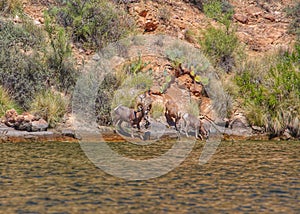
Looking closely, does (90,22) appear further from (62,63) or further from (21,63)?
(21,63)

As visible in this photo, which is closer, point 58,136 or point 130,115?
point 58,136

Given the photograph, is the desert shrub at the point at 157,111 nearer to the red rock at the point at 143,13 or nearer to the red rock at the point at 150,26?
the red rock at the point at 150,26

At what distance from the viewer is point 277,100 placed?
634 inches

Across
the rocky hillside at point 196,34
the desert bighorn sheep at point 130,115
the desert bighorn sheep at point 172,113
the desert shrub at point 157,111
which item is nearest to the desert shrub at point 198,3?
the rocky hillside at point 196,34

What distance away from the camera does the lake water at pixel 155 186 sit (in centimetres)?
691

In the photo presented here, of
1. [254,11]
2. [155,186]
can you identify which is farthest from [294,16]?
[155,186]

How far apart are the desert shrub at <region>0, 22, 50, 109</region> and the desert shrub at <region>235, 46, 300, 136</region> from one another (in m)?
7.24

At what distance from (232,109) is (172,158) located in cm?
733

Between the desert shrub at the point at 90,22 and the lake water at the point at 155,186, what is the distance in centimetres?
1075

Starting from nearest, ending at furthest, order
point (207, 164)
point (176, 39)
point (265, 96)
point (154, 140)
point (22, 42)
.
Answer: point (207, 164), point (154, 140), point (265, 96), point (22, 42), point (176, 39)

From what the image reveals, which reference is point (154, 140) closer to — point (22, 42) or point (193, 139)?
point (193, 139)

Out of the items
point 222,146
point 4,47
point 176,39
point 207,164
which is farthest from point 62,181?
point 176,39

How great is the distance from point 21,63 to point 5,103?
2.43 m

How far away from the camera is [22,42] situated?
64.9 feet
